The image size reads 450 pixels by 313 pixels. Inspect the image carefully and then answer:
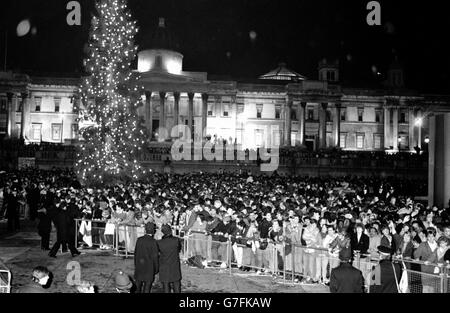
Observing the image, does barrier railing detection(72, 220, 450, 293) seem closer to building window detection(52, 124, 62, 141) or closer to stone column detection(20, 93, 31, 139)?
stone column detection(20, 93, 31, 139)

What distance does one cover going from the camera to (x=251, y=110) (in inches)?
3157

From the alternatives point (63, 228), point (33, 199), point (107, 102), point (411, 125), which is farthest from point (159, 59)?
point (63, 228)

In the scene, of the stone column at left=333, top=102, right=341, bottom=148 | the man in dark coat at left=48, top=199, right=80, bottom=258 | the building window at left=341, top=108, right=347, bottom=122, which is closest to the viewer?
the man in dark coat at left=48, top=199, right=80, bottom=258

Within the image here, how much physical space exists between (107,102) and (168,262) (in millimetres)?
22127

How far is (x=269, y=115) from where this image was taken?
80.4 meters

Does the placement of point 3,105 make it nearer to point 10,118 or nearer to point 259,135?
point 10,118

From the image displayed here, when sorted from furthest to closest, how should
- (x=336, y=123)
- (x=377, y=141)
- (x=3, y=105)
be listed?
(x=377, y=141), (x=336, y=123), (x=3, y=105)

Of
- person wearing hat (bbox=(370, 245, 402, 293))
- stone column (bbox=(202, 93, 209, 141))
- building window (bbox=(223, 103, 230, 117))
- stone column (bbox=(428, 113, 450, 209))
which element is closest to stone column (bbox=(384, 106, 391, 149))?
building window (bbox=(223, 103, 230, 117))

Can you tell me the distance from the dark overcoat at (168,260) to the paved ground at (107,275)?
185 centimetres

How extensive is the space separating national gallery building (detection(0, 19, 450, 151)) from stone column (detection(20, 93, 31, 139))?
0.15 m

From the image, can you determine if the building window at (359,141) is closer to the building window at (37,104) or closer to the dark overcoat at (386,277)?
the building window at (37,104)

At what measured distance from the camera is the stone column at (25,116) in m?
74.4

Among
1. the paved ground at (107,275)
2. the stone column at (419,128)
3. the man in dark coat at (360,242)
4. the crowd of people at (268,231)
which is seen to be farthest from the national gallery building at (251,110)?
the man in dark coat at (360,242)

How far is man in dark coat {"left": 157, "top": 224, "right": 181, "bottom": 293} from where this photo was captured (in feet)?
31.3
